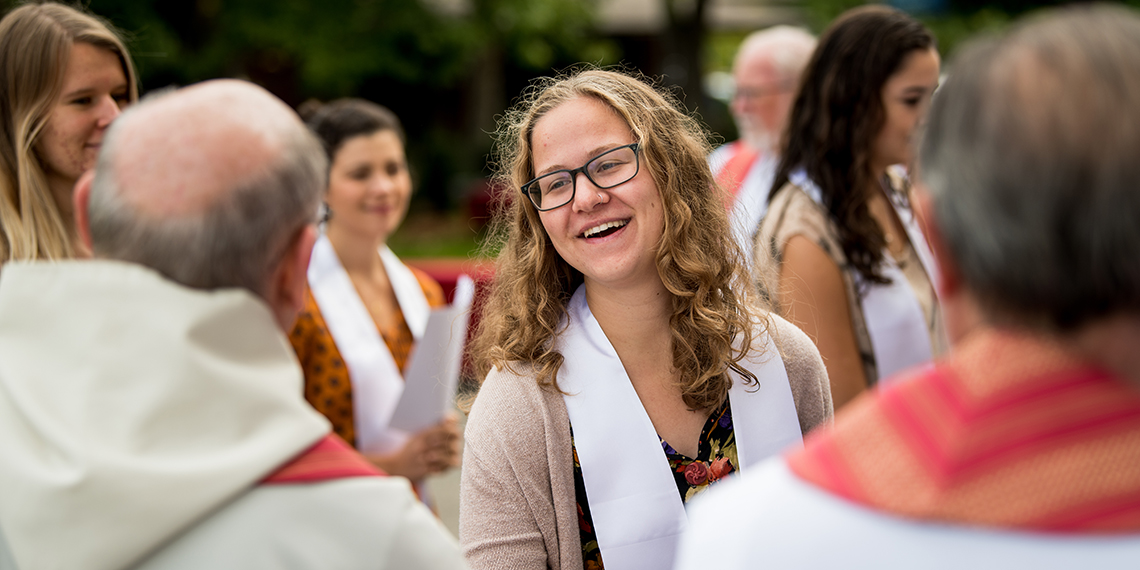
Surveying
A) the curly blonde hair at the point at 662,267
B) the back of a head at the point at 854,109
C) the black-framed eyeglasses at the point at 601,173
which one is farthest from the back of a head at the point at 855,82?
the black-framed eyeglasses at the point at 601,173

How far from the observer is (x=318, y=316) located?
3375 mm

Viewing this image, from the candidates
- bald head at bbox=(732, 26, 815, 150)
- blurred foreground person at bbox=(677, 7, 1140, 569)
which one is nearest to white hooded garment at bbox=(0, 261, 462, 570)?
blurred foreground person at bbox=(677, 7, 1140, 569)

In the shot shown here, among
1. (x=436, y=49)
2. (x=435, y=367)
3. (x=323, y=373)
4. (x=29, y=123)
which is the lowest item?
(x=436, y=49)

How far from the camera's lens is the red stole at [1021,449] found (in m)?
0.84

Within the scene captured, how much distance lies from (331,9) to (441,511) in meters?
10.4

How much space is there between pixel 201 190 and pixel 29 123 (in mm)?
1410

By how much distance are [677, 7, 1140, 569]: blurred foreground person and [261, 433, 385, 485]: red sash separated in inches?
21.3

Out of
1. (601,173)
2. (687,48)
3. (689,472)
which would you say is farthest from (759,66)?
(687,48)

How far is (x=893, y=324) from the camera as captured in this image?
2816 millimetres

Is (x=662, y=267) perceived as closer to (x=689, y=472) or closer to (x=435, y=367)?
(x=689, y=472)

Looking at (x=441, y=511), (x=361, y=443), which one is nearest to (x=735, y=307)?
(x=361, y=443)

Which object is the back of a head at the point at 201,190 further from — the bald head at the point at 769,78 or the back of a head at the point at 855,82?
the bald head at the point at 769,78

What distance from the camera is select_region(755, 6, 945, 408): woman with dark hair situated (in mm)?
2781

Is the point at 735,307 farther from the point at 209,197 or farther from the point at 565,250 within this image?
the point at 209,197
